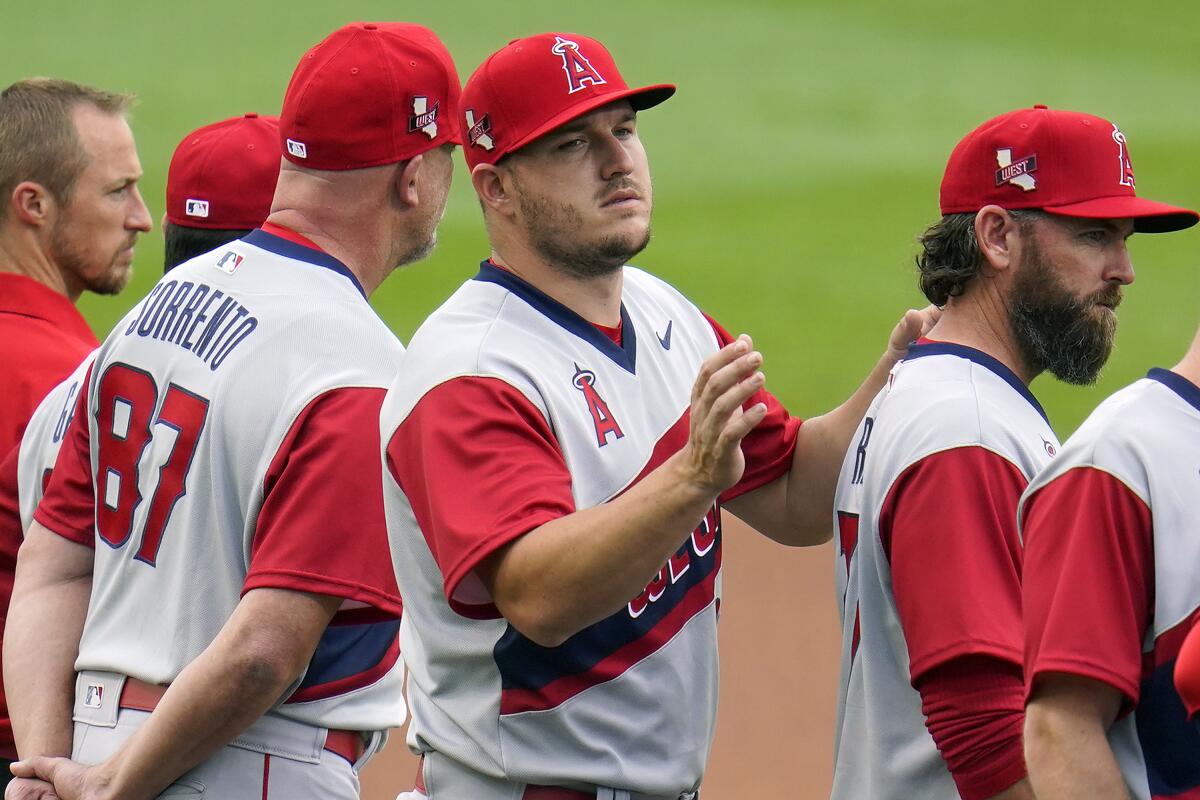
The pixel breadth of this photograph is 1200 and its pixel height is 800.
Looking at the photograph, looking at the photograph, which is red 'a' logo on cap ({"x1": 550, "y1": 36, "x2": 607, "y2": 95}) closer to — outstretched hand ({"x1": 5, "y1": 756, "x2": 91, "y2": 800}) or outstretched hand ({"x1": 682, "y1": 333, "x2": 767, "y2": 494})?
outstretched hand ({"x1": 682, "y1": 333, "x2": 767, "y2": 494})

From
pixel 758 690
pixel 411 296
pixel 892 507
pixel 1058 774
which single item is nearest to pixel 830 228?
pixel 411 296

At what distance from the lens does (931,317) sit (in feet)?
8.47

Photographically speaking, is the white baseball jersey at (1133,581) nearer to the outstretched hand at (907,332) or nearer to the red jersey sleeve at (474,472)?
the red jersey sleeve at (474,472)

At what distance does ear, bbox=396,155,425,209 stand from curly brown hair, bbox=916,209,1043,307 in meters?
0.82

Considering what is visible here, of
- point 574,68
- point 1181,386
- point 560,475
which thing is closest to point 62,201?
point 574,68

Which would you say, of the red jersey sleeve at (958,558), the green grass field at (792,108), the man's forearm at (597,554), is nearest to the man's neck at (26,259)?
the man's forearm at (597,554)

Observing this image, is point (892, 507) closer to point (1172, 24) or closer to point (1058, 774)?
point (1058, 774)

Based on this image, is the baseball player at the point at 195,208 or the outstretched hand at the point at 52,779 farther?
the baseball player at the point at 195,208

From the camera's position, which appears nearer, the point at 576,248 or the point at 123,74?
the point at 576,248

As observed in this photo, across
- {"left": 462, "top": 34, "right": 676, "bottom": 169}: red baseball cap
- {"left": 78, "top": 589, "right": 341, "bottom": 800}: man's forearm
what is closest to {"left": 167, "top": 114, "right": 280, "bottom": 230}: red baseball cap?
{"left": 462, "top": 34, "right": 676, "bottom": 169}: red baseball cap

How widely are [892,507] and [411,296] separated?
528cm

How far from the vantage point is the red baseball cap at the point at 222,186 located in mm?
2711

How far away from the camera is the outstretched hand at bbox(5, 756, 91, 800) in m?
2.20

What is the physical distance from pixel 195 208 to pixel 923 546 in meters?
1.38
